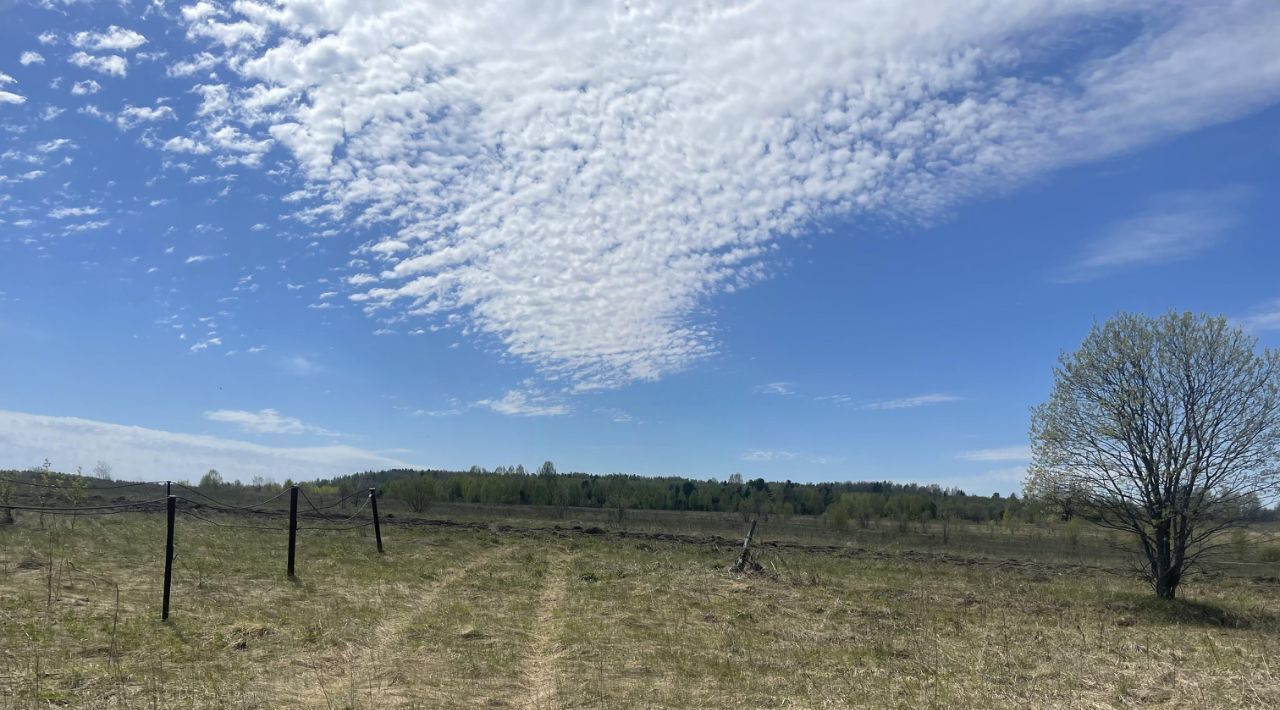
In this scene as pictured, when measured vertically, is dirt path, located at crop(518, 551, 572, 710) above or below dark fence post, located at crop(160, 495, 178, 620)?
below

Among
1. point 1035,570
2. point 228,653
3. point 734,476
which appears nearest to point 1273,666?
point 228,653

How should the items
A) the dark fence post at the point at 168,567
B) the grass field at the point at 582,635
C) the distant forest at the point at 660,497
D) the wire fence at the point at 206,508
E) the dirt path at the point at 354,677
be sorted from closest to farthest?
the dirt path at the point at 354,677, the grass field at the point at 582,635, the dark fence post at the point at 168,567, the wire fence at the point at 206,508, the distant forest at the point at 660,497

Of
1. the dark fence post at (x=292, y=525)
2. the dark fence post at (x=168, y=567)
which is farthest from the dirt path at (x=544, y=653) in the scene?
the dark fence post at (x=292, y=525)

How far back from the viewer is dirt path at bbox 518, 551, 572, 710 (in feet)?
31.5

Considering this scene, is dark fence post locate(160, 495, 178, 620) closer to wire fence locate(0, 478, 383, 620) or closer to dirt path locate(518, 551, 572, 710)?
wire fence locate(0, 478, 383, 620)

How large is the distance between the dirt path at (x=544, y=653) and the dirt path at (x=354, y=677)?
5.38 feet

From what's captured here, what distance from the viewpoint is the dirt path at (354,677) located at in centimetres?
888

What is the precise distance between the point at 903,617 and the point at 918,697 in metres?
7.19

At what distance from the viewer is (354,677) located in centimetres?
1009

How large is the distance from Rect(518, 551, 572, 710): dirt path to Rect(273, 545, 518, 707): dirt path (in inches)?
64.6

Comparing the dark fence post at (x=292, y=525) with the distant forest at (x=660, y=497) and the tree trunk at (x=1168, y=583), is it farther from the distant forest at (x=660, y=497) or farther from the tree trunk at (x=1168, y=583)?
the distant forest at (x=660, y=497)

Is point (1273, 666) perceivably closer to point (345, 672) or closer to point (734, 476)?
point (345, 672)

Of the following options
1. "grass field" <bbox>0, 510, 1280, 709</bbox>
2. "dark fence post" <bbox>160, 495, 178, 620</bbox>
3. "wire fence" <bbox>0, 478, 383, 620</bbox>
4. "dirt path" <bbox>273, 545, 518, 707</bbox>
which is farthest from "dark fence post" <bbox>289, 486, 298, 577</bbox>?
"dirt path" <bbox>273, 545, 518, 707</bbox>

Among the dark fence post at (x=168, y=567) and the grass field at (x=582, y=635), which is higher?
the dark fence post at (x=168, y=567)
